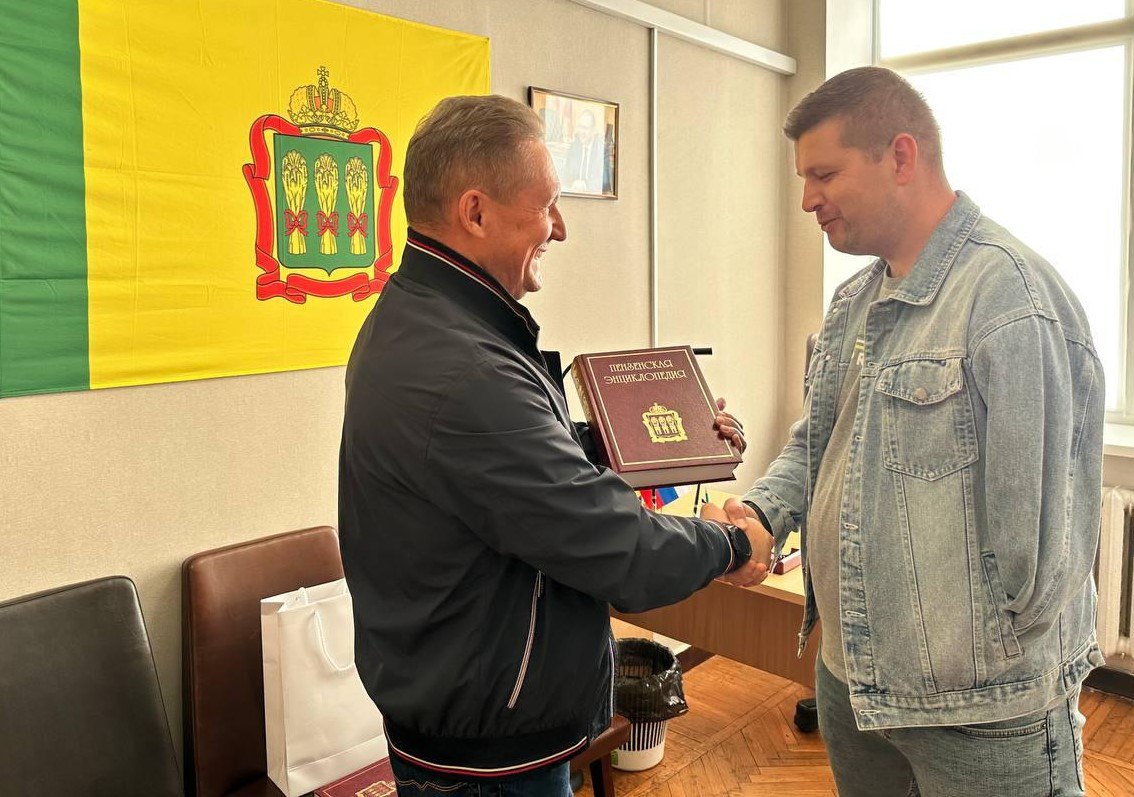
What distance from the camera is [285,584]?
233 centimetres

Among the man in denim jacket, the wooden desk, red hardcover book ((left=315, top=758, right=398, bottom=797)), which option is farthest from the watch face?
red hardcover book ((left=315, top=758, right=398, bottom=797))

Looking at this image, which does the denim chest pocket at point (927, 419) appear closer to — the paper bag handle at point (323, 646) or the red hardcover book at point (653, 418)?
the red hardcover book at point (653, 418)

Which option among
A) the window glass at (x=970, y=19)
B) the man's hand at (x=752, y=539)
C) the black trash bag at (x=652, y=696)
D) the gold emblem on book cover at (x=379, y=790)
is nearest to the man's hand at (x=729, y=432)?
the man's hand at (x=752, y=539)

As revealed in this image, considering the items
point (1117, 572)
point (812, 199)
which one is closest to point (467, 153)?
point (812, 199)

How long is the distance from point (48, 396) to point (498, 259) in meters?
1.16

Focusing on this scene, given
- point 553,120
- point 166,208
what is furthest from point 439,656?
point 553,120

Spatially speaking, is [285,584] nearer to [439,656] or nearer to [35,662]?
[35,662]

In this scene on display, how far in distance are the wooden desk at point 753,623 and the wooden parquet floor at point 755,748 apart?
0.49 metres

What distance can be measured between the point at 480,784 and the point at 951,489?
79 cm

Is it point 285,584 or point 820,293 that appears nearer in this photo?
point 285,584

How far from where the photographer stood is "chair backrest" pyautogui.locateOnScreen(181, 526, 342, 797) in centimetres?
212

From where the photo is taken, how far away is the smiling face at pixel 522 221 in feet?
4.47

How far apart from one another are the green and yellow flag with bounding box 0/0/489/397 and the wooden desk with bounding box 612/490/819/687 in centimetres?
125

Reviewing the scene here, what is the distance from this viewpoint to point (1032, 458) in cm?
121
